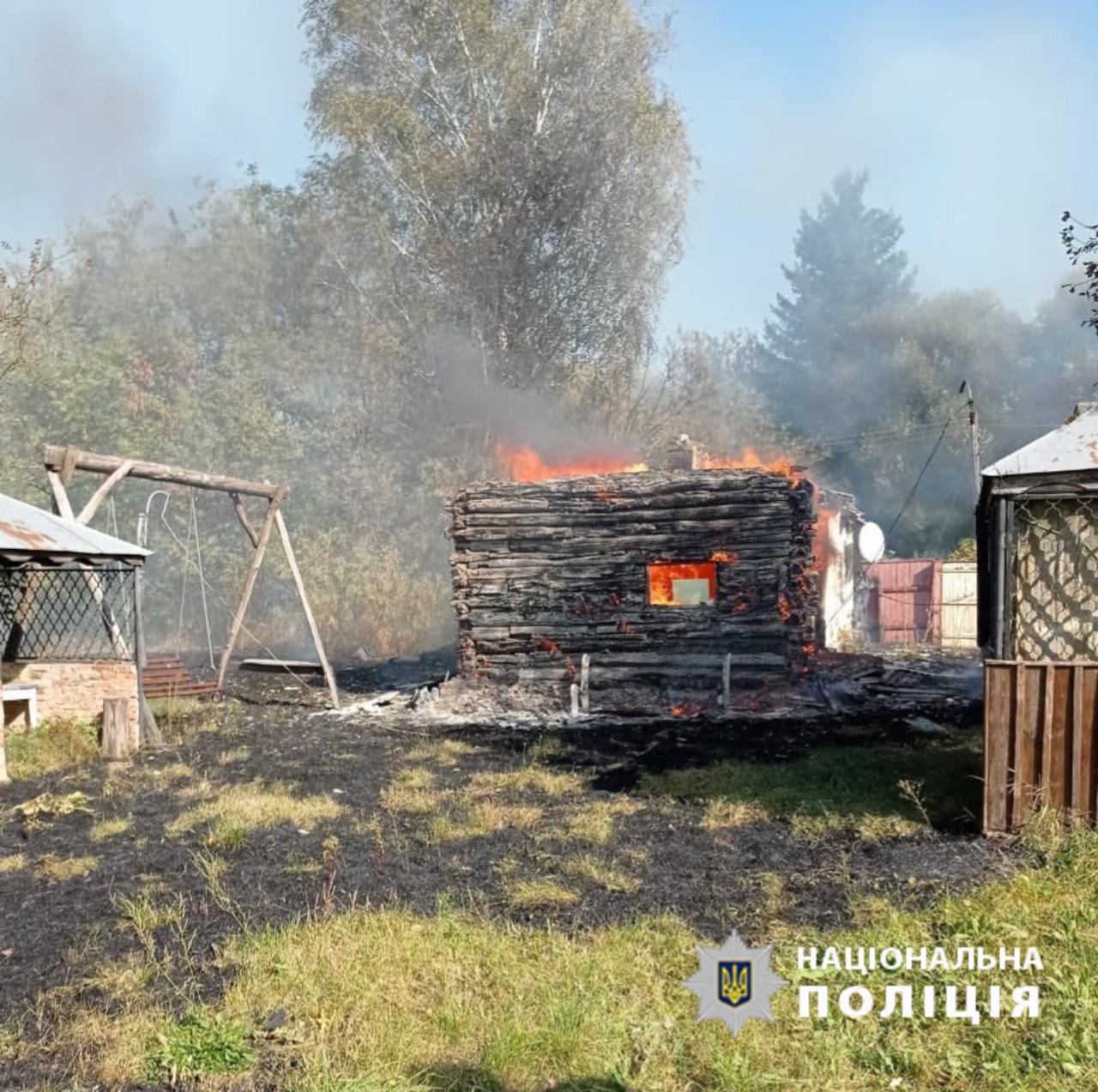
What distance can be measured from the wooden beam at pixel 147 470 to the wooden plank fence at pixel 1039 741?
1121 centimetres

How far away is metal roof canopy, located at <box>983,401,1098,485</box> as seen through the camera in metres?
7.44

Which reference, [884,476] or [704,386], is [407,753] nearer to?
[704,386]

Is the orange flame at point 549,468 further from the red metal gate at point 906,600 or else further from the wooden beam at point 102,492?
the red metal gate at point 906,600

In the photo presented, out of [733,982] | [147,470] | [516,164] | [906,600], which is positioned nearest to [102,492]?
[147,470]

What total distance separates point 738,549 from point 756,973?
1115 cm

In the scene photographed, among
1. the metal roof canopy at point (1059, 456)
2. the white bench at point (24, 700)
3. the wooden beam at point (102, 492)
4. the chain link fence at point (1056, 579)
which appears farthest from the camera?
the wooden beam at point (102, 492)

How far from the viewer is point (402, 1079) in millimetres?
4039

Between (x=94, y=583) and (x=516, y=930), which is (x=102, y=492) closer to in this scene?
(x=94, y=583)

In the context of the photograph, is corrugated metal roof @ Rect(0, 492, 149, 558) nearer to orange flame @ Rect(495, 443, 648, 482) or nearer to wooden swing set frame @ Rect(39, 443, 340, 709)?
wooden swing set frame @ Rect(39, 443, 340, 709)

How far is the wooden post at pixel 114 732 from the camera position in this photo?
11.3m

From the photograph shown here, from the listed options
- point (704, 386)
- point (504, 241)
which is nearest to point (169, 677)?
point (504, 241)

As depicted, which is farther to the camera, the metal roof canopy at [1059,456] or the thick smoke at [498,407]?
the thick smoke at [498,407]

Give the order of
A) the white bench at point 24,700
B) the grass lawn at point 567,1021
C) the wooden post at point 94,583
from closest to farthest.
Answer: the grass lawn at point 567,1021
the white bench at point 24,700
the wooden post at point 94,583

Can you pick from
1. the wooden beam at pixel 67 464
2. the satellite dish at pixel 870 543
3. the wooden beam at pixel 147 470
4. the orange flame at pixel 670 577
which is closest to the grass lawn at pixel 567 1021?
the wooden beam at pixel 67 464
